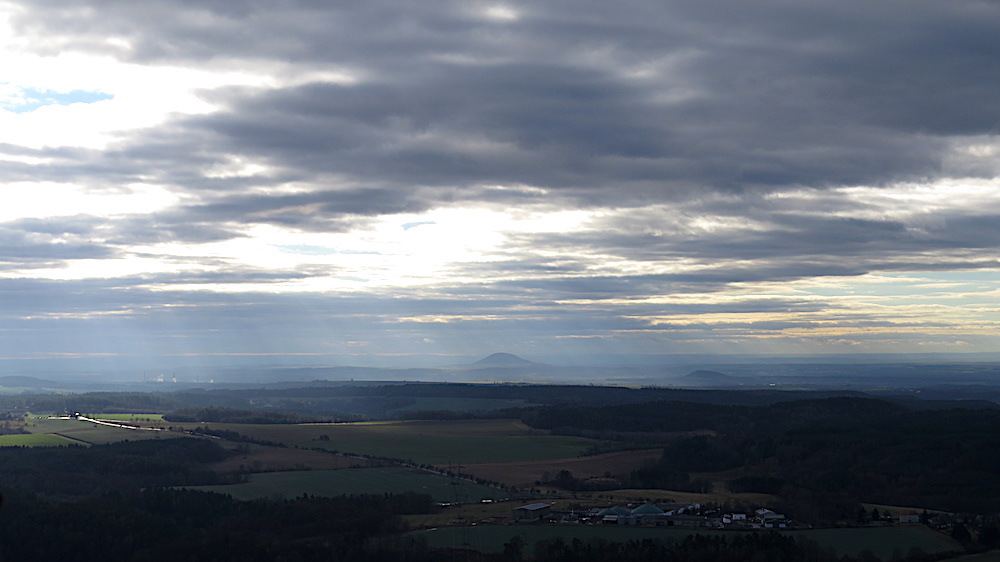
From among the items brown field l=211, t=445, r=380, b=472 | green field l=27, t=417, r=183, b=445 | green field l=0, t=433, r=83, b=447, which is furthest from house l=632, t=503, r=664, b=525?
green field l=27, t=417, r=183, b=445

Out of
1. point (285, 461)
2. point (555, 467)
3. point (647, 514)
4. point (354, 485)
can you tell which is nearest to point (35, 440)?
point (285, 461)

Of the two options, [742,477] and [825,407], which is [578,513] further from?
[825,407]

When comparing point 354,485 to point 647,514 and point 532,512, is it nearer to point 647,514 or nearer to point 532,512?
point 532,512

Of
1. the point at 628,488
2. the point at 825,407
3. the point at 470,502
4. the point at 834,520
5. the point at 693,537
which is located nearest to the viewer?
the point at 693,537

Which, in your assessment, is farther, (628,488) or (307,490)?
(628,488)

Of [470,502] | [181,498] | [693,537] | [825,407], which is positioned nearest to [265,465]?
[181,498]

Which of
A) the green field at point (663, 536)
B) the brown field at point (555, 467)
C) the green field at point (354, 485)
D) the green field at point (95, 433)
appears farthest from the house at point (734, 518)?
the green field at point (95, 433)

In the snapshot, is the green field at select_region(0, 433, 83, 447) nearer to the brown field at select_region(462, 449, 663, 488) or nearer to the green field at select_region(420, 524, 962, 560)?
the brown field at select_region(462, 449, 663, 488)
